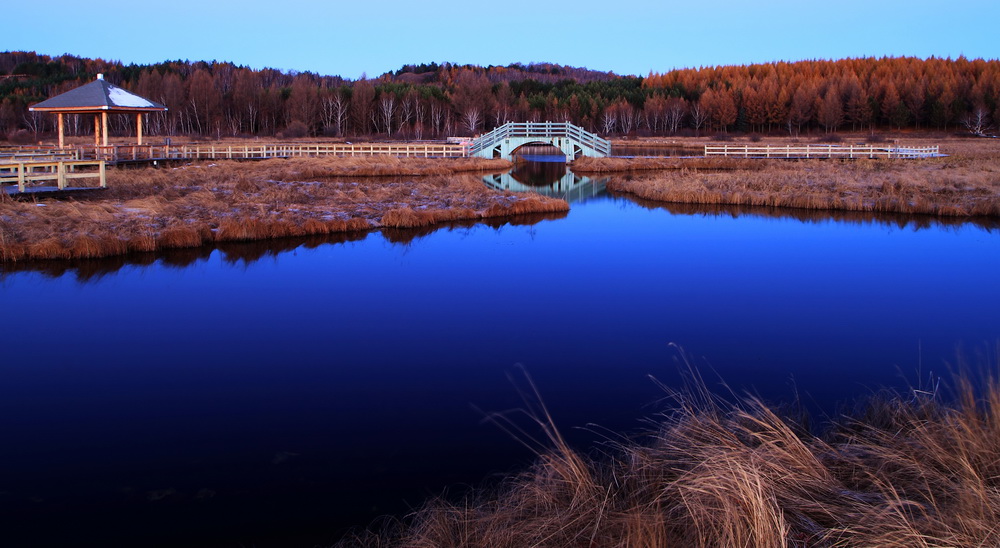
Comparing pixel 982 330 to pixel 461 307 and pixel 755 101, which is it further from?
pixel 755 101

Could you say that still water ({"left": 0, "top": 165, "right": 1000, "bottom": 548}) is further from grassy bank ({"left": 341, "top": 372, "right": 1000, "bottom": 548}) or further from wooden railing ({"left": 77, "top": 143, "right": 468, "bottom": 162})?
wooden railing ({"left": 77, "top": 143, "right": 468, "bottom": 162})

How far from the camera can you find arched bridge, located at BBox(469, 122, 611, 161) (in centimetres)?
4522

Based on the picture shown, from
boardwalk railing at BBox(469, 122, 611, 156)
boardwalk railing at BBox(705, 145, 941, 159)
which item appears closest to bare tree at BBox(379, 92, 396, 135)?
boardwalk railing at BBox(469, 122, 611, 156)

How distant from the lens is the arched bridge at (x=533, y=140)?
4522cm

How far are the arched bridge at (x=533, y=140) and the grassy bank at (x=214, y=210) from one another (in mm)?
16746

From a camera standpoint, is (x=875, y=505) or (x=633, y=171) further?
(x=633, y=171)

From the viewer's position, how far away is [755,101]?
268 ft

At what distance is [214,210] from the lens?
60.0 feet

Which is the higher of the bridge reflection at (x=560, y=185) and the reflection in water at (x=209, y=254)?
the bridge reflection at (x=560, y=185)

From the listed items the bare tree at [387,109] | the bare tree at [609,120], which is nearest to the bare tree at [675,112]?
the bare tree at [609,120]

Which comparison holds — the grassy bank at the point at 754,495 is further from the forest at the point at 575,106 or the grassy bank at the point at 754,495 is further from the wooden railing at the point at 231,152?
the forest at the point at 575,106

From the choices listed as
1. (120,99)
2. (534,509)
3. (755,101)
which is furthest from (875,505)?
(755,101)

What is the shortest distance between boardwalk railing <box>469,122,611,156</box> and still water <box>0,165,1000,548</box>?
96.0 ft

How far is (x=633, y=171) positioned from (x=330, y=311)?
29.1 m
